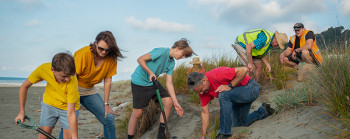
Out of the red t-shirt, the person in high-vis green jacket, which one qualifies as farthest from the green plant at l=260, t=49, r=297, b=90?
the red t-shirt

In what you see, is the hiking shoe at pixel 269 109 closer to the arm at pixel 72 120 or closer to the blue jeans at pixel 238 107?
the blue jeans at pixel 238 107

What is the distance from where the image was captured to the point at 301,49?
6.72 m

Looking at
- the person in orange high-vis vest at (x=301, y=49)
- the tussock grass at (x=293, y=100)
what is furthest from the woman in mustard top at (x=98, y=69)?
the person in orange high-vis vest at (x=301, y=49)

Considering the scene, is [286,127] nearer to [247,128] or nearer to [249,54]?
[247,128]

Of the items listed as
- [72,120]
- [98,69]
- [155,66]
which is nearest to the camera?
[72,120]

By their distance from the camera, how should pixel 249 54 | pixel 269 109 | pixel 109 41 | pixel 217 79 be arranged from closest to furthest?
pixel 109 41 → pixel 217 79 → pixel 269 109 → pixel 249 54

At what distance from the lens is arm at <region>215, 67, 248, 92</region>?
397 cm

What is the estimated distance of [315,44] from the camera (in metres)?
6.64

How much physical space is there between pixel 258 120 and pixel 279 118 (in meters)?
0.41

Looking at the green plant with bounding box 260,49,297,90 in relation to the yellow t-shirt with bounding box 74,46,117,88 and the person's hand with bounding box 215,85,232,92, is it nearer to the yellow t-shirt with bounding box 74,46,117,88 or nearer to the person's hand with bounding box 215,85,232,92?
the person's hand with bounding box 215,85,232,92

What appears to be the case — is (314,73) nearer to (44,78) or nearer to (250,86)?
(250,86)

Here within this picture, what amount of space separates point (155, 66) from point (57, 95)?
1557 millimetres

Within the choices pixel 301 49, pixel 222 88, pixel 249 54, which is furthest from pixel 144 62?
pixel 301 49

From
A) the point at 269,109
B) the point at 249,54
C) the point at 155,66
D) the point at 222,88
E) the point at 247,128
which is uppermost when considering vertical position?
the point at 249,54
